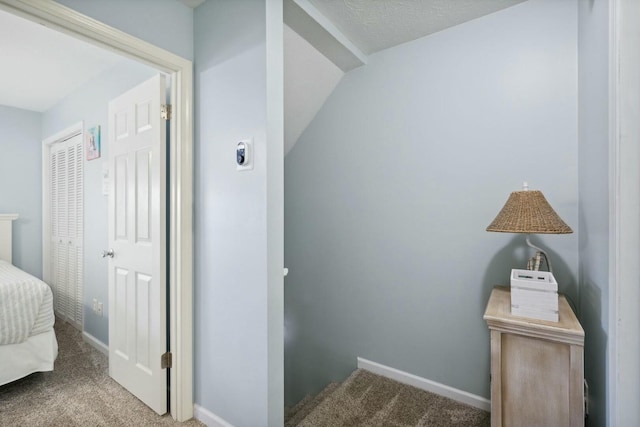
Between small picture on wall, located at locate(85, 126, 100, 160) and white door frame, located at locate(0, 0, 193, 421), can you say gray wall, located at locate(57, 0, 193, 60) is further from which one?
small picture on wall, located at locate(85, 126, 100, 160)

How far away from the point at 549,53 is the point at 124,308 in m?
2.94

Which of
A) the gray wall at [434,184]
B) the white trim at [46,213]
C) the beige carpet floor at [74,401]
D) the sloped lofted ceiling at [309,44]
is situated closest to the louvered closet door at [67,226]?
the white trim at [46,213]

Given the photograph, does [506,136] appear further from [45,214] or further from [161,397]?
[45,214]

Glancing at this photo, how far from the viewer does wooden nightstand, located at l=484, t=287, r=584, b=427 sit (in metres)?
1.15

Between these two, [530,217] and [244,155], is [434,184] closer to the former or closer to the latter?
[530,217]

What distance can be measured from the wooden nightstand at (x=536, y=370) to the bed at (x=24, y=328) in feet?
8.95

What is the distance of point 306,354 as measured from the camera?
2.74 meters

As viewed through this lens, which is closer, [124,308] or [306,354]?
[124,308]

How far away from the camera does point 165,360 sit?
1.76 m

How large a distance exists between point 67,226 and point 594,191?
169 inches

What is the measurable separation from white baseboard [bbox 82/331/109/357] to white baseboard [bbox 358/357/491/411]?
214 cm

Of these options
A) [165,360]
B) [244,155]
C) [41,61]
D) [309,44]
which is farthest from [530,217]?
[41,61]

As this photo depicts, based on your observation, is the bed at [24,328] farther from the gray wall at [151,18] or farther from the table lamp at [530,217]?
the table lamp at [530,217]

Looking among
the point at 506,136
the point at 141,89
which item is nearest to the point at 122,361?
the point at 141,89
